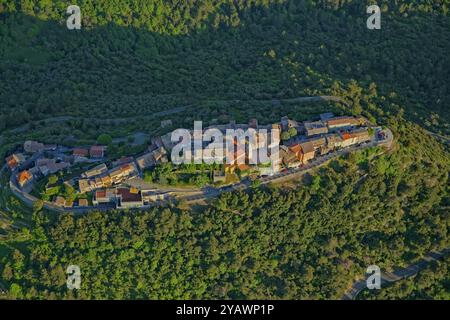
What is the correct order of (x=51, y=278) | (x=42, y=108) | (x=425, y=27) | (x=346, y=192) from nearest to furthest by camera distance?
(x=51, y=278) < (x=346, y=192) < (x=42, y=108) < (x=425, y=27)

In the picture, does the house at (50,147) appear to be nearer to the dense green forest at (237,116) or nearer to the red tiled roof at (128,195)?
the dense green forest at (237,116)

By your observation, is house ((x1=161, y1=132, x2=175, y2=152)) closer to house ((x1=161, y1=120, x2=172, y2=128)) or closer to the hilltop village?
the hilltop village

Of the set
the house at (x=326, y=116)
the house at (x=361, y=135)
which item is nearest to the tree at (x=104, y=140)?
the house at (x=326, y=116)

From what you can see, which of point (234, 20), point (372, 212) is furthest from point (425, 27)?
point (372, 212)

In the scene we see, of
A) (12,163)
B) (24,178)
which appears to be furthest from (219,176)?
(12,163)

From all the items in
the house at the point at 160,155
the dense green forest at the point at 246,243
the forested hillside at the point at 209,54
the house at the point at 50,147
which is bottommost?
the dense green forest at the point at 246,243
